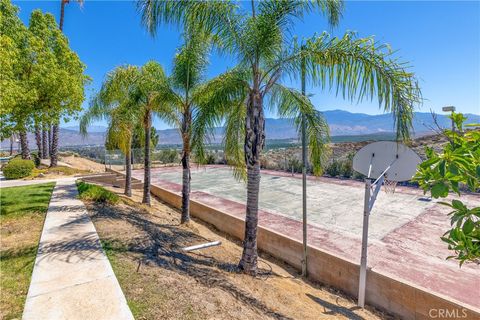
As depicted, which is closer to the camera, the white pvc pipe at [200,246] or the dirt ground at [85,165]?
the white pvc pipe at [200,246]

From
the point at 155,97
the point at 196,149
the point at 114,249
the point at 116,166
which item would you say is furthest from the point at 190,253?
the point at 116,166

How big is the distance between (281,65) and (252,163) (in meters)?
2.07

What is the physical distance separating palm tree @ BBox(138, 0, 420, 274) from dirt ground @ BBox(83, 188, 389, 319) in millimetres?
810

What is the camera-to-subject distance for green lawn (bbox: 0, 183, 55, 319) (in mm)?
3420

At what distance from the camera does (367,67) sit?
162 inches

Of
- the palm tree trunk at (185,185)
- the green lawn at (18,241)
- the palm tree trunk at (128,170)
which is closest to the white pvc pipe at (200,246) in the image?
the palm tree trunk at (185,185)

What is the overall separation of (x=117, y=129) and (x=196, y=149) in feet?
19.4

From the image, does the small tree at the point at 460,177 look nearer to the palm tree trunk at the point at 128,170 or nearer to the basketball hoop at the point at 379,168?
the basketball hoop at the point at 379,168

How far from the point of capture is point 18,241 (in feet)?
17.7

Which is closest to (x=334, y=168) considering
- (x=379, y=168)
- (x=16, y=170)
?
(x=379, y=168)

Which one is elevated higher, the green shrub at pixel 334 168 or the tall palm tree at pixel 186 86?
the tall palm tree at pixel 186 86

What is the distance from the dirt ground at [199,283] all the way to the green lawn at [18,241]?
4.02 ft

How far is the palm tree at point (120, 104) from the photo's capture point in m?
8.88

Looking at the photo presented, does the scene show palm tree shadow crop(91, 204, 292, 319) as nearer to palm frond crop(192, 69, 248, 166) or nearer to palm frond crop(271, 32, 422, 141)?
palm frond crop(192, 69, 248, 166)
